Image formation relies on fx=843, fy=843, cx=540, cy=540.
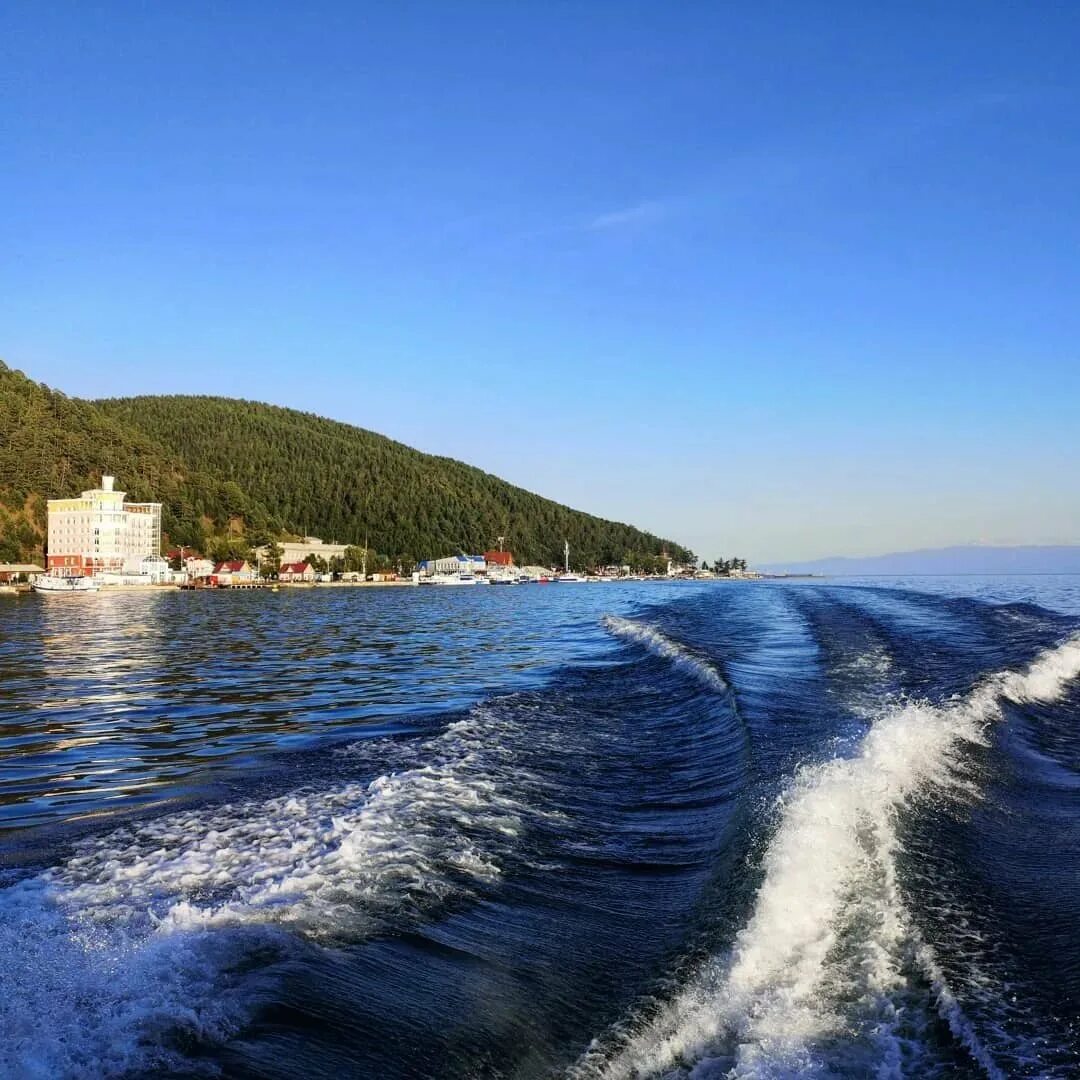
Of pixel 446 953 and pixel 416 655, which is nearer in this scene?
pixel 446 953

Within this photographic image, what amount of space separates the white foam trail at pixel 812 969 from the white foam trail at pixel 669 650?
8.61 metres

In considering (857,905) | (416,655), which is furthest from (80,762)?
(416,655)

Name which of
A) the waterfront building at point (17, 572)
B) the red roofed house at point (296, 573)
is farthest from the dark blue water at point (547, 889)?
the red roofed house at point (296, 573)

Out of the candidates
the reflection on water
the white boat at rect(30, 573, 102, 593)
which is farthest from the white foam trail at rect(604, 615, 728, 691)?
the white boat at rect(30, 573, 102, 593)

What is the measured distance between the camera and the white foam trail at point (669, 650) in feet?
58.1

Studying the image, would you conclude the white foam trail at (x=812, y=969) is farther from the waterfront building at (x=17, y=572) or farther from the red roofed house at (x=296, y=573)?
the red roofed house at (x=296, y=573)

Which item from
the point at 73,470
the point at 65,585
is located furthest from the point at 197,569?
the point at 73,470

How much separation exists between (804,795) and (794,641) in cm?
1875

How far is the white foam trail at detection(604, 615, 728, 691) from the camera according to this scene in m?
17.7

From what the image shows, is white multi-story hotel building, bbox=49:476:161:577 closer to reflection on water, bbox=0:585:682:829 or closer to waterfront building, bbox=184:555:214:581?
waterfront building, bbox=184:555:214:581

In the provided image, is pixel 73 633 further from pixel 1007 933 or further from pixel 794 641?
pixel 1007 933

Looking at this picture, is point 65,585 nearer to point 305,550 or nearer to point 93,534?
point 93,534

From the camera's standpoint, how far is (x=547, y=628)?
125 feet

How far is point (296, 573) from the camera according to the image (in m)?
149
